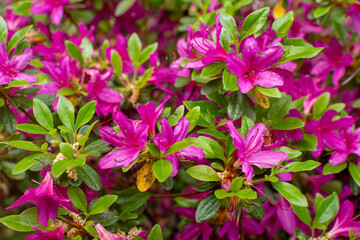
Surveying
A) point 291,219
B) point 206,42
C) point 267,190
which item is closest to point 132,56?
point 206,42

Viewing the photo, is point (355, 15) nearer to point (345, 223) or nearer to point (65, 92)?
point (345, 223)

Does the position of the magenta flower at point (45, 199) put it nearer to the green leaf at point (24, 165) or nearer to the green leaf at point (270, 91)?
the green leaf at point (24, 165)

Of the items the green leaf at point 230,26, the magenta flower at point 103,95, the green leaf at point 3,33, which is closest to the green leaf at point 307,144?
the green leaf at point 230,26

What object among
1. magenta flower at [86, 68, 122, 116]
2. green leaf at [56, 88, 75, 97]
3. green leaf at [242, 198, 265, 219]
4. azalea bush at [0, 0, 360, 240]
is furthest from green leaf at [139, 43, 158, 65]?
green leaf at [242, 198, 265, 219]

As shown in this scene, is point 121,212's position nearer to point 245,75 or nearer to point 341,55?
point 245,75

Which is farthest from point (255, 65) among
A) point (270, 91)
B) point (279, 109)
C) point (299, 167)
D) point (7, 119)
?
point (7, 119)

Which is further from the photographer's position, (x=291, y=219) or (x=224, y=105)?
(x=291, y=219)
